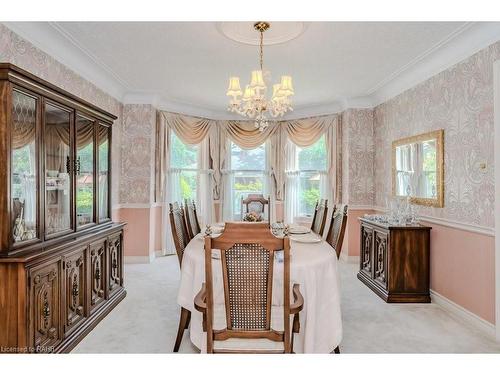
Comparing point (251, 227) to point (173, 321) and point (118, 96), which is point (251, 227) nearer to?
point (173, 321)

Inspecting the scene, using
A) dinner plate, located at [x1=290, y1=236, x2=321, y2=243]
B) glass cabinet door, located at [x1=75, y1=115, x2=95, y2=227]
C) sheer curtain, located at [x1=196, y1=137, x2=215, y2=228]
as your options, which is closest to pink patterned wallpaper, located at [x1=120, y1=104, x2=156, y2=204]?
sheer curtain, located at [x1=196, y1=137, x2=215, y2=228]

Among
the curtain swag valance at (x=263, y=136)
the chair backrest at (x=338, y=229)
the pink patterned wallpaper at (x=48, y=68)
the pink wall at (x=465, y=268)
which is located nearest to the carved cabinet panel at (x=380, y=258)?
the pink wall at (x=465, y=268)

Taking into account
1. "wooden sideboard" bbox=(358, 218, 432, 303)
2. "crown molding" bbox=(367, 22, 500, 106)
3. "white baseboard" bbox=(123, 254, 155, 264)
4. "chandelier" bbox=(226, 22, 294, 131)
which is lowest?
"white baseboard" bbox=(123, 254, 155, 264)

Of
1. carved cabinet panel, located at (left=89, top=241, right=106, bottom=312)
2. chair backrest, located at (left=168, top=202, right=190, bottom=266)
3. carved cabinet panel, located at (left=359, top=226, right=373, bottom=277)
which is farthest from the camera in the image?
carved cabinet panel, located at (left=359, top=226, right=373, bottom=277)

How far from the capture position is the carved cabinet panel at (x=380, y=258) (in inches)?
158

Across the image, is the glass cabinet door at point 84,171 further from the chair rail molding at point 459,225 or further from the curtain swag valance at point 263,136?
the chair rail molding at point 459,225

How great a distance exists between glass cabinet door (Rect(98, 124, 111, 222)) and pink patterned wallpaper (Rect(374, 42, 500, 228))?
3770 millimetres

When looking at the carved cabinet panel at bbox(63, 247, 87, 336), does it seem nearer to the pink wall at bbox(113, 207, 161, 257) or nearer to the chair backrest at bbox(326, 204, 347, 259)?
the chair backrest at bbox(326, 204, 347, 259)

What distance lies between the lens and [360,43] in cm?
351

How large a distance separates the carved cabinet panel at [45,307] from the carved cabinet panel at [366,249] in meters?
3.57

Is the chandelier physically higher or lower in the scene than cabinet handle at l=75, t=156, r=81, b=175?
higher

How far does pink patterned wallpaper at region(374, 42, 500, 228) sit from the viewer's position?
3.10 m

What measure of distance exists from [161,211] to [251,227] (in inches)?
186
